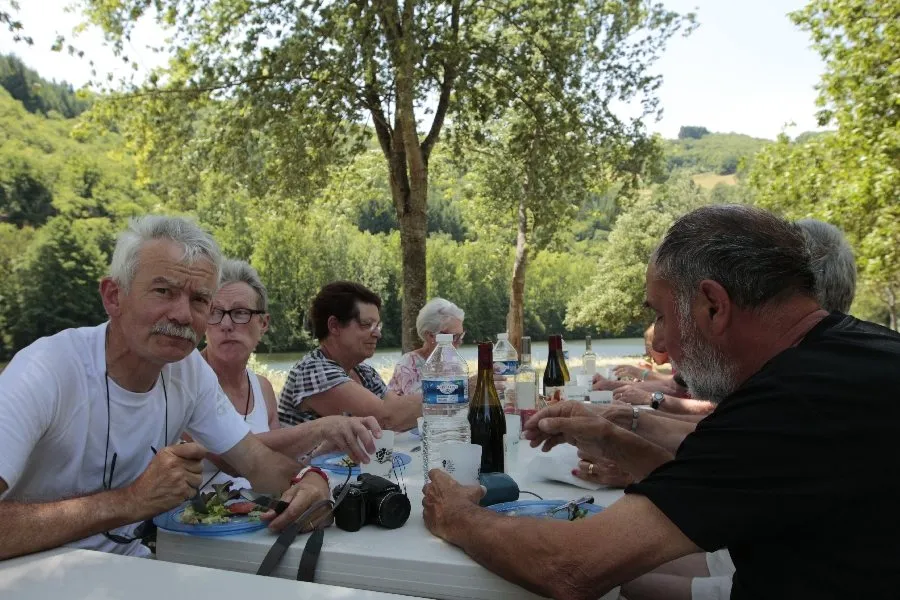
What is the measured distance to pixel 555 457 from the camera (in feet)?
7.44

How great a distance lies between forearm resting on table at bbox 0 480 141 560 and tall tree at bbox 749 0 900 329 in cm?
1052

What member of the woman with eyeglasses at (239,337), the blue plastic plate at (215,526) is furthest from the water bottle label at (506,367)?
the blue plastic plate at (215,526)

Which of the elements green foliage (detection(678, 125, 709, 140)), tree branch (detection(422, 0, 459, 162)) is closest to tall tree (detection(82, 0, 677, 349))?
tree branch (detection(422, 0, 459, 162))

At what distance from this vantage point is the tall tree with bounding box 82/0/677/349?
691 centimetres

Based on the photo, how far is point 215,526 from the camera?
1.67 m

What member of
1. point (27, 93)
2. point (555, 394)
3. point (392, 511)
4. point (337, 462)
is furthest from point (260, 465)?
point (27, 93)

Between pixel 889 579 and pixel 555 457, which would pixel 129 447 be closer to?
pixel 555 457

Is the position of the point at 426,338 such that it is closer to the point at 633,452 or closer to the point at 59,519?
the point at 633,452

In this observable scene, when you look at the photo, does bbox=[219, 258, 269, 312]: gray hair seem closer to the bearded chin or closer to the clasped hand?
the clasped hand

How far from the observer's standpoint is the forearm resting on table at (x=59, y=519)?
4.64 ft

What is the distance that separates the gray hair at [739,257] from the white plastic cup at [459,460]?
0.66 metres

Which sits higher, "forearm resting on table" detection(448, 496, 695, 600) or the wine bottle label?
"forearm resting on table" detection(448, 496, 695, 600)

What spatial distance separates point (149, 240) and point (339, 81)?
5386 millimetres

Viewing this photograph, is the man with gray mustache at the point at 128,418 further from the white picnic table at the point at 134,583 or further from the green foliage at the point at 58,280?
the green foliage at the point at 58,280
